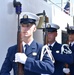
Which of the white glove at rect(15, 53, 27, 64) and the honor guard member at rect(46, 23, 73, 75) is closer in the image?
the white glove at rect(15, 53, 27, 64)

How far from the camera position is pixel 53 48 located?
3.77m

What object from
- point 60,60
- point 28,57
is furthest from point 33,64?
point 60,60

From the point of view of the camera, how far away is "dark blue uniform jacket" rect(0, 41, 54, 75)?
221cm

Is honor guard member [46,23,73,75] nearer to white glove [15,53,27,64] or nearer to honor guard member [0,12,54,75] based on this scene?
honor guard member [0,12,54,75]

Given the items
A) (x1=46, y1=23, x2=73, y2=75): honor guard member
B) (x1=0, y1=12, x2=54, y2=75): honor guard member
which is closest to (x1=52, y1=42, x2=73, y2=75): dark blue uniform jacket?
(x1=46, y1=23, x2=73, y2=75): honor guard member

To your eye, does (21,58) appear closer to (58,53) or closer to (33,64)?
(33,64)

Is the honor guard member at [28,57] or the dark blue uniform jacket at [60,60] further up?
the honor guard member at [28,57]

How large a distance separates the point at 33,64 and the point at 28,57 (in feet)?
0.28

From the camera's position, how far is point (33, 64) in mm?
2217

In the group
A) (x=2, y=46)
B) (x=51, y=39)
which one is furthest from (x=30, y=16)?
(x=51, y=39)

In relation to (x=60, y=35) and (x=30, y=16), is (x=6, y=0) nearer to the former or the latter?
(x=30, y=16)

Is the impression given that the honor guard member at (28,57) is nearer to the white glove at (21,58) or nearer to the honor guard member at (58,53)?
the white glove at (21,58)

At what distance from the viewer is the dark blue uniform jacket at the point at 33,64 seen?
2205mm

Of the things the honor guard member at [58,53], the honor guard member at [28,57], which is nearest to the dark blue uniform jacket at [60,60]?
the honor guard member at [58,53]
